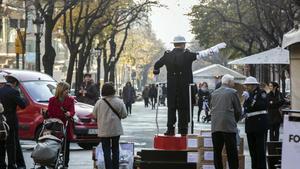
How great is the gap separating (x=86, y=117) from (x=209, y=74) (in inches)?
1239

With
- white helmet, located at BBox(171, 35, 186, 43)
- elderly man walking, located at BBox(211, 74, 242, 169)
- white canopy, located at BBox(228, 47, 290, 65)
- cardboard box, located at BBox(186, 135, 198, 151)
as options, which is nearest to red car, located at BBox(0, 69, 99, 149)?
cardboard box, located at BBox(186, 135, 198, 151)

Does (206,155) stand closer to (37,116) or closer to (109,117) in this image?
(109,117)

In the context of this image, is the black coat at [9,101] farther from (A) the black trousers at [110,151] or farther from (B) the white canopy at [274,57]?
(B) the white canopy at [274,57]

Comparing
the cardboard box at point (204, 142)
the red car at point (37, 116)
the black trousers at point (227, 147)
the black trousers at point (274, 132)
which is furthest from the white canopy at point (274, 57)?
the black trousers at point (227, 147)

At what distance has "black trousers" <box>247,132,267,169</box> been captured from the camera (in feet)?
50.5

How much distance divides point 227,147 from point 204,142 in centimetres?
74

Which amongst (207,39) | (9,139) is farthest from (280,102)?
(207,39)

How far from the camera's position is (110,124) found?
14500 mm

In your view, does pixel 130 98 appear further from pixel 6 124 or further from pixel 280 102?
pixel 6 124

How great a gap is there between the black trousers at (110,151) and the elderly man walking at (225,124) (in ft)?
5.74

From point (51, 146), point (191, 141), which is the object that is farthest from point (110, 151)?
point (191, 141)

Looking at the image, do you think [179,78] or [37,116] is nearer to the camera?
[179,78]

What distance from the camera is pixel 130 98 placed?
4606 cm

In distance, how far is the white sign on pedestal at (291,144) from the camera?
33.0 feet
